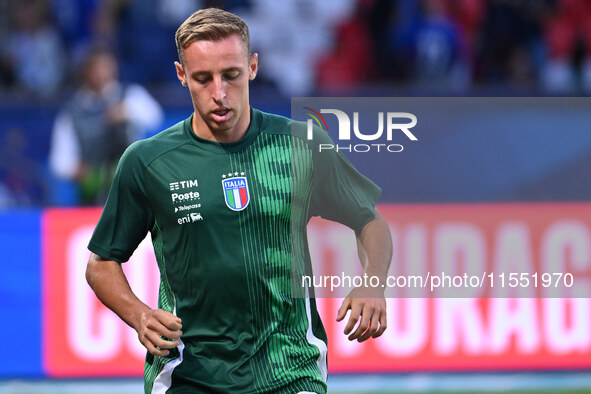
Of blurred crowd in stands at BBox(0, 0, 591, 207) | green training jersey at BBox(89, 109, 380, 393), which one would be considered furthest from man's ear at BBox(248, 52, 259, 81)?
blurred crowd in stands at BBox(0, 0, 591, 207)

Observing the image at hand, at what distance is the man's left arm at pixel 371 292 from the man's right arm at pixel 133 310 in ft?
1.80

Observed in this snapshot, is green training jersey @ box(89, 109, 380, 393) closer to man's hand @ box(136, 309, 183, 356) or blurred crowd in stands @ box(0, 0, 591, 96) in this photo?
man's hand @ box(136, 309, 183, 356)

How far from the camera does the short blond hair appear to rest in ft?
11.6

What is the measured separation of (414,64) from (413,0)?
73 cm

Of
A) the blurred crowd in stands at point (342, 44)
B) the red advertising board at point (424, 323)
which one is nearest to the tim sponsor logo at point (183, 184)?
the red advertising board at point (424, 323)

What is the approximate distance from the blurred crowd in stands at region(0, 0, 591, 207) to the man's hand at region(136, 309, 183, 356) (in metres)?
6.99

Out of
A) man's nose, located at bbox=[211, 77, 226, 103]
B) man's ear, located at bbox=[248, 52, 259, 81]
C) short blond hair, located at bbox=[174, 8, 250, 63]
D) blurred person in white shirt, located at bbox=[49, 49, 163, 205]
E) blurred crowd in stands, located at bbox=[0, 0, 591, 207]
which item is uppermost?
blurred crowd in stands, located at bbox=[0, 0, 591, 207]

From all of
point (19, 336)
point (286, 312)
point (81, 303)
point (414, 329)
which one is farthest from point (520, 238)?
point (286, 312)

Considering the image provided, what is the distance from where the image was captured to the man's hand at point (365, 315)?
11.3ft

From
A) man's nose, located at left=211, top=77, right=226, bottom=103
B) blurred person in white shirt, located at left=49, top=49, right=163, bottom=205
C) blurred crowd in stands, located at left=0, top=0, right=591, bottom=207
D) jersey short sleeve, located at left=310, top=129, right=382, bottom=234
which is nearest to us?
man's nose, located at left=211, top=77, right=226, bottom=103

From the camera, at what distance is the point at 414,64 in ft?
36.8

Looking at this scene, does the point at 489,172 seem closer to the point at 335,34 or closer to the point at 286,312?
the point at 286,312

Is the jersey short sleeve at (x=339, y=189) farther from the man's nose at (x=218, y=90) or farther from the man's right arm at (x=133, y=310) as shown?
the man's right arm at (x=133, y=310)

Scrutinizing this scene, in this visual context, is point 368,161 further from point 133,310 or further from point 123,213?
point 133,310
